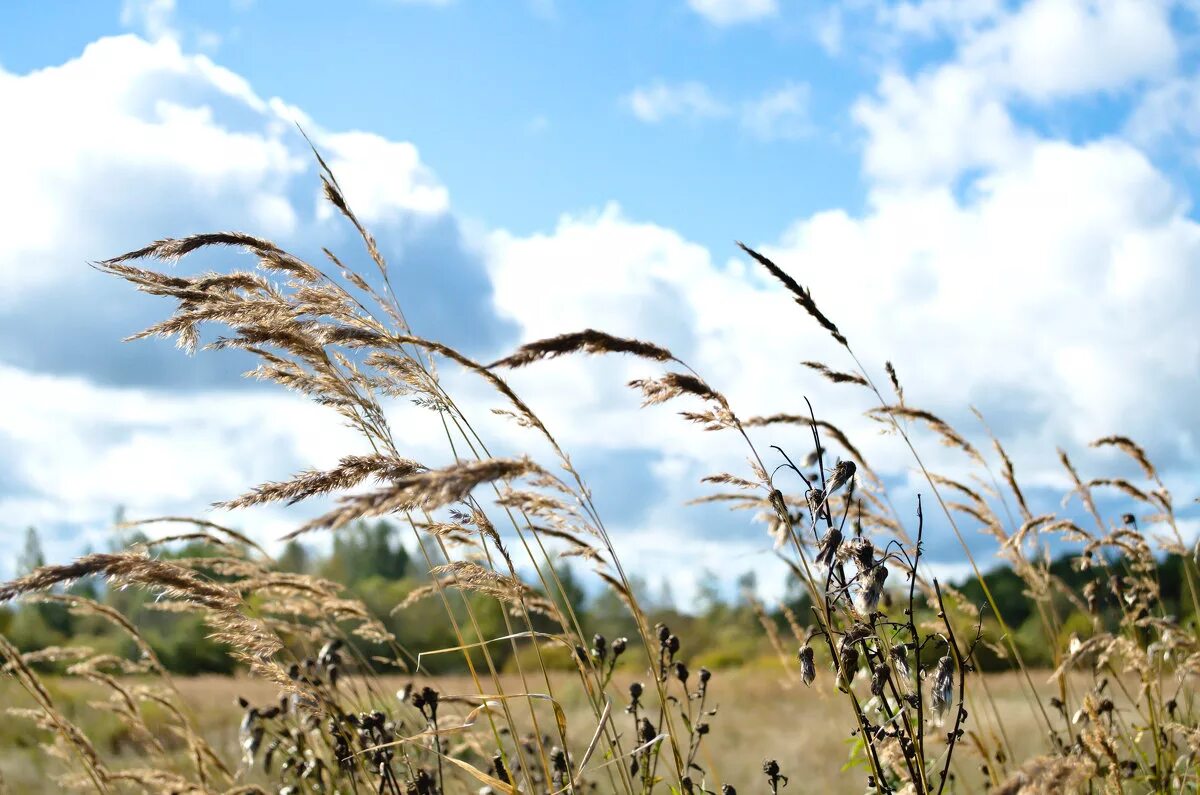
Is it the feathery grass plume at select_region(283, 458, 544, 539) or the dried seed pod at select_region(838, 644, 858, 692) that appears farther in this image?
the dried seed pod at select_region(838, 644, 858, 692)

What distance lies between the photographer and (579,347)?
227 cm

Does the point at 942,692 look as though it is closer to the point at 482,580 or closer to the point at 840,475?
the point at 840,475

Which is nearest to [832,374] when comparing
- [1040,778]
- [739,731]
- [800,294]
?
[800,294]

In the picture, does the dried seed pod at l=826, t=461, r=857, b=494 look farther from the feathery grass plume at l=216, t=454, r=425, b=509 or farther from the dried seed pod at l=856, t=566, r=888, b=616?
the feathery grass plume at l=216, t=454, r=425, b=509

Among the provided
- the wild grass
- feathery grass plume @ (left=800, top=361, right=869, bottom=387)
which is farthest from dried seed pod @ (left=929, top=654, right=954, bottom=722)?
feathery grass plume @ (left=800, top=361, right=869, bottom=387)

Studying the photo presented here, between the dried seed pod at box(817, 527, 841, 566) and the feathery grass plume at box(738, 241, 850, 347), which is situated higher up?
the feathery grass plume at box(738, 241, 850, 347)

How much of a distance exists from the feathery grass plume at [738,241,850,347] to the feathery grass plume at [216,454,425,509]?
99 centimetres

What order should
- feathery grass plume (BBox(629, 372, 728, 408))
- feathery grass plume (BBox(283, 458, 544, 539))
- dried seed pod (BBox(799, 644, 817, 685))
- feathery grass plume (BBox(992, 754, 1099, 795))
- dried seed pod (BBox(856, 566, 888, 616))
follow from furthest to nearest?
1. feathery grass plume (BBox(629, 372, 728, 408))
2. dried seed pod (BBox(799, 644, 817, 685))
3. dried seed pod (BBox(856, 566, 888, 616))
4. feathery grass plume (BBox(992, 754, 1099, 795))
5. feathery grass plume (BBox(283, 458, 544, 539))

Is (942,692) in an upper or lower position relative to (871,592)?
lower

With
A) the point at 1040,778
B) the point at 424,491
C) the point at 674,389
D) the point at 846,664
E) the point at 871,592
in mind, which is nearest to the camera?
the point at 424,491

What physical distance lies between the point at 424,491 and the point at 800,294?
1.53 meters

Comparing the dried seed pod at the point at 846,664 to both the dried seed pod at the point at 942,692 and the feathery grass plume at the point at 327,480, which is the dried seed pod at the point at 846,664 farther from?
the feathery grass plume at the point at 327,480

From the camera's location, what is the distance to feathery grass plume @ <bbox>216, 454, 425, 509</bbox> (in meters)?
2.09

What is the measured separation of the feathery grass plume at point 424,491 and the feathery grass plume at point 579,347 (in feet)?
1.44
